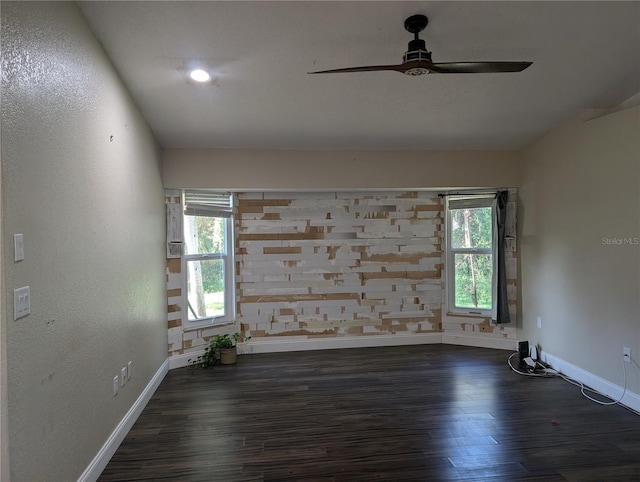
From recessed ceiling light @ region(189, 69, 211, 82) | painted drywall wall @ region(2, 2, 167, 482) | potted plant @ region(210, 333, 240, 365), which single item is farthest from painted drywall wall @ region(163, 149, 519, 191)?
potted plant @ region(210, 333, 240, 365)

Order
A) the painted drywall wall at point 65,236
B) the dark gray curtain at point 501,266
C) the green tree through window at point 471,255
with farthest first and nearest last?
1. the green tree through window at point 471,255
2. the dark gray curtain at point 501,266
3. the painted drywall wall at point 65,236

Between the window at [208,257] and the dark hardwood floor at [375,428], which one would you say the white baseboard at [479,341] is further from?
the window at [208,257]

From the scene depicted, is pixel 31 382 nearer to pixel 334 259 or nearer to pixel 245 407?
pixel 245 407

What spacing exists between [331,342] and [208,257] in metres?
1.84

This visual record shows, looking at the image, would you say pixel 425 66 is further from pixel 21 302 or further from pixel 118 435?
pixel 118 435

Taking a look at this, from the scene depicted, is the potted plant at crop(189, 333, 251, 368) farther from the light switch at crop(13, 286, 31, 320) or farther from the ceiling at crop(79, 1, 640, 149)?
the light switch at crop(13, 286, 31, 320)

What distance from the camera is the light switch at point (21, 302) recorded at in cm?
143

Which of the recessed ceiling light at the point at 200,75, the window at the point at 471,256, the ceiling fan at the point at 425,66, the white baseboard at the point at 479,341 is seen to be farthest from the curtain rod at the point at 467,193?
the recessed ceiling light at the point at 200,75

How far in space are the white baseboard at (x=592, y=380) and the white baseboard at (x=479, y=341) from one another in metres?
0.47

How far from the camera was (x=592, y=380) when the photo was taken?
10.6 ft

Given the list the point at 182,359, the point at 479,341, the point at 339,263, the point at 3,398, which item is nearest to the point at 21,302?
the point at 3,398

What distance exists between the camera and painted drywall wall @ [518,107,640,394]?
114 inches

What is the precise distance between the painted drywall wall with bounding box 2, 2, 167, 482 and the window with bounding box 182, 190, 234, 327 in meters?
1.22

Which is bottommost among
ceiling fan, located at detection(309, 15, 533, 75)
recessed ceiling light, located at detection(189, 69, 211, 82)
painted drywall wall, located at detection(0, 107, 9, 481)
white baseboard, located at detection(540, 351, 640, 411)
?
white baseboard, located at detection(540, 351, 640, 411)
